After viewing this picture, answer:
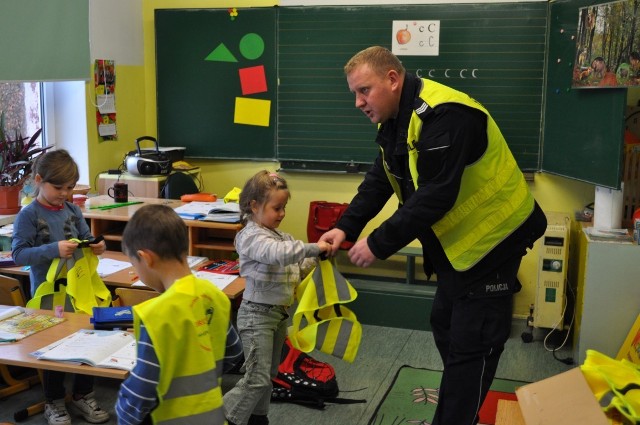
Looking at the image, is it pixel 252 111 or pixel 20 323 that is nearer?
pixel 20 323

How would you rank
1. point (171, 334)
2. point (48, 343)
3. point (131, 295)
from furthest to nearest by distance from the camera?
point (131, 295)
point (48, 343)
point (171, 334)

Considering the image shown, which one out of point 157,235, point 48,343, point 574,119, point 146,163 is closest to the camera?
point 157,235

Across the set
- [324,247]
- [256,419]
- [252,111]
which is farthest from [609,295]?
[252,111]

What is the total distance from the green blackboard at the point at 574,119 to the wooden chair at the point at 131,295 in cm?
247

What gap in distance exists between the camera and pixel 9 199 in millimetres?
4195

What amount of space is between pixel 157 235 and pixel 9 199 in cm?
262

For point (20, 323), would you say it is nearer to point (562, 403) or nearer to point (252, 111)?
point (562, 403)

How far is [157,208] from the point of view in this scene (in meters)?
2.03

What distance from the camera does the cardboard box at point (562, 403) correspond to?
2227 mm

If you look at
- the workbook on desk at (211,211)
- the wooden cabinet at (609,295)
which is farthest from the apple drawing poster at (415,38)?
the wooden cabinet at (609,295)

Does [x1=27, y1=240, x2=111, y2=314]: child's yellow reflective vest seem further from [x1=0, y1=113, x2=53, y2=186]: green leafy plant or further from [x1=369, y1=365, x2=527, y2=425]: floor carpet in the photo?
[x1=369, y1=365, x2=527, y2=425]: floor carpet

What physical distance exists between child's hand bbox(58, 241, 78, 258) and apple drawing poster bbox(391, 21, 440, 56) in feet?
9.28

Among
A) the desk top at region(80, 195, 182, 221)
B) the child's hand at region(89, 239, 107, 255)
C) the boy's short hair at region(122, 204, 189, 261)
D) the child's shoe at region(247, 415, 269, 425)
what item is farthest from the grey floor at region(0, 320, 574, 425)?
the boy's short hair at region(122, 204, 189, 261)

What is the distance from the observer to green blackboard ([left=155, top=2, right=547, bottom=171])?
197 inches
